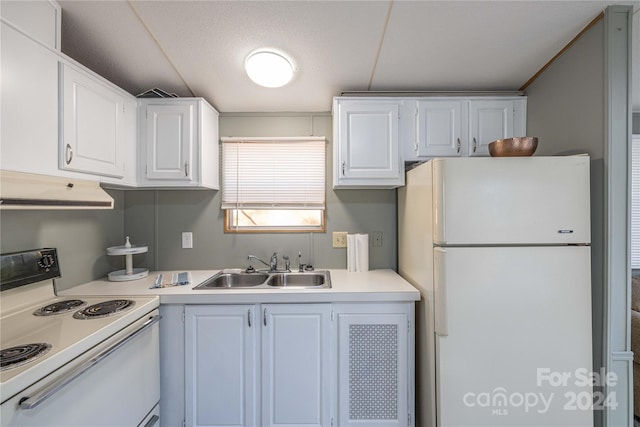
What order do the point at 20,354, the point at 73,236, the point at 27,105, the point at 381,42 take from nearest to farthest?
the point at 20,354 < the point at 27,105 < the point at 381,42 < the point at 73,236

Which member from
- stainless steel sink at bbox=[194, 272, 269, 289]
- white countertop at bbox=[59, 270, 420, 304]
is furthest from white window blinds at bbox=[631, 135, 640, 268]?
stainless steel sink at bbox=[194, 272, 269, 289]

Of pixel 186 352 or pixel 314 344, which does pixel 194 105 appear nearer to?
pixel 186 352

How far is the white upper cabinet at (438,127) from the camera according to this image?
182 cm

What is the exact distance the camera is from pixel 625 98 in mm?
1209

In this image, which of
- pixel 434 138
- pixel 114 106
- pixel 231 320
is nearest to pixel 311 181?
pixel 434 138

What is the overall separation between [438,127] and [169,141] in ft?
6.23

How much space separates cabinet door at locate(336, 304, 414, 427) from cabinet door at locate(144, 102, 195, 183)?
4.89 feet

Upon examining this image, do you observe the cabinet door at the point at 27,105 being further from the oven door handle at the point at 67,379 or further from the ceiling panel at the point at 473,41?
the ceiling panel at the point at 473,41

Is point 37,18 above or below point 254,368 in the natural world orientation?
above

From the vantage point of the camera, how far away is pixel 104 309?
51.9 inches

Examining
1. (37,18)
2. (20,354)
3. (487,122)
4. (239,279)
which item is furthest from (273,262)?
(487,122)

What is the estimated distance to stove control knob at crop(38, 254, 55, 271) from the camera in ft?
4.65

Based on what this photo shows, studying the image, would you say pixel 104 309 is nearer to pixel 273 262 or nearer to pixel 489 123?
pixel 273 262

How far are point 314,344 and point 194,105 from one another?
5.87 ft
